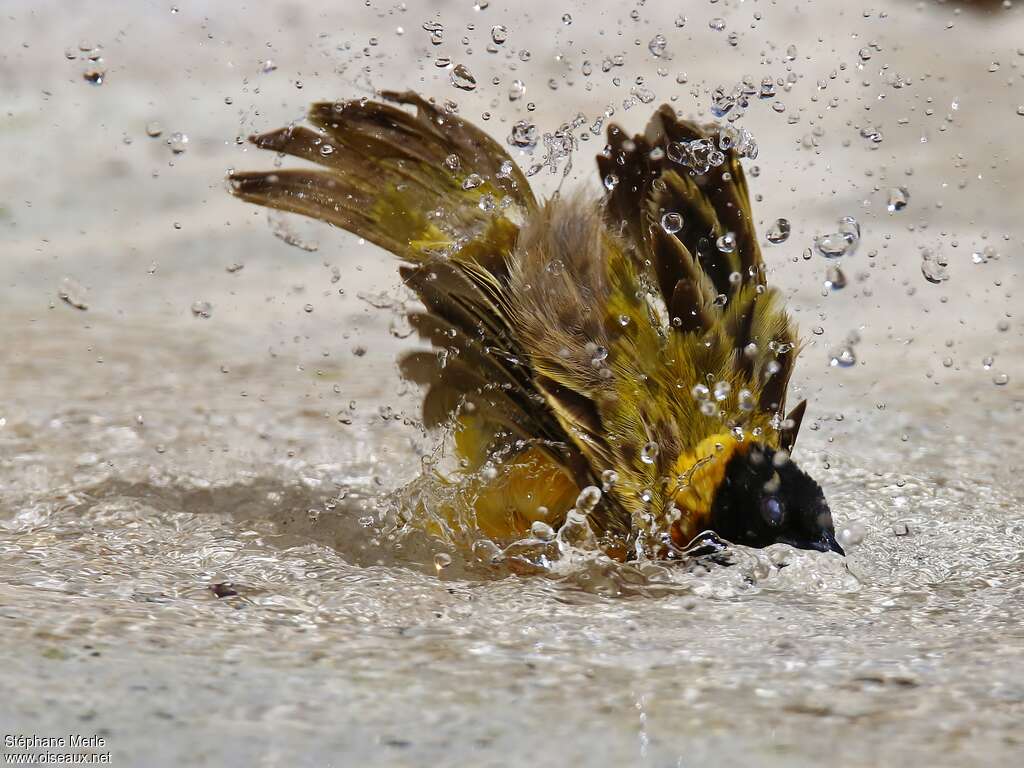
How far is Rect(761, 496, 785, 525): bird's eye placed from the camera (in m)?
2.50

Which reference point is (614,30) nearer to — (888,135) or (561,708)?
(888,135)

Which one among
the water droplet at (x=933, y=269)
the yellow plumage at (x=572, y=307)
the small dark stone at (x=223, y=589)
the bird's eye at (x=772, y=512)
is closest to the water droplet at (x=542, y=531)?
the yellow plumage at (x=572, y=307)

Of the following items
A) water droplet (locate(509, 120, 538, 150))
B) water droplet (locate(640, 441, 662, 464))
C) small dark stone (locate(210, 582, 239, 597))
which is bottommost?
small dark stone (locate(210, 582, 239, 597))

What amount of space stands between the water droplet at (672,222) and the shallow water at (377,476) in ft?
1.16

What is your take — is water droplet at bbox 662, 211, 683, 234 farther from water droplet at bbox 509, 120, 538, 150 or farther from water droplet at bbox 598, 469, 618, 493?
water droplet at bbox 598, 469, 618, 493

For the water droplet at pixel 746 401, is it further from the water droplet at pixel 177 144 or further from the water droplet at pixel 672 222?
the water droplet at pixel 177 144

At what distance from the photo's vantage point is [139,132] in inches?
299

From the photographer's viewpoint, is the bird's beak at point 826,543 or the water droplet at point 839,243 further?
the water droplet at point 839,243

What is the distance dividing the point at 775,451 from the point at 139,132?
595 cm

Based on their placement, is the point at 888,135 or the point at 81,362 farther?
the point at 888,135

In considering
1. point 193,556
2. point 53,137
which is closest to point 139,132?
point 53,137

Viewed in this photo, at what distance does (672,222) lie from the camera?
2.80 metres

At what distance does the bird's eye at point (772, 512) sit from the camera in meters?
2.50

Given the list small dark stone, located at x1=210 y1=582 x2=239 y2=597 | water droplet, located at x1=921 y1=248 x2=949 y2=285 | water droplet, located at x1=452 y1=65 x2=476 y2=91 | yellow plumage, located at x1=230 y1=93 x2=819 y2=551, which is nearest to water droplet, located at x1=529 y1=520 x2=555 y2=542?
yellow plumage, located at x1=230 y1=93 x2=819 y2=551
